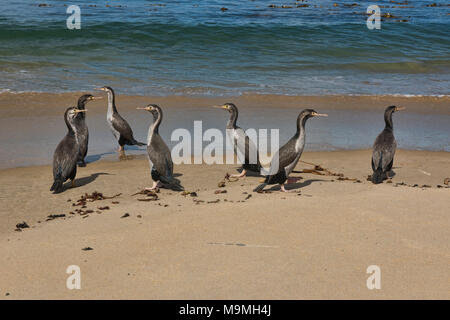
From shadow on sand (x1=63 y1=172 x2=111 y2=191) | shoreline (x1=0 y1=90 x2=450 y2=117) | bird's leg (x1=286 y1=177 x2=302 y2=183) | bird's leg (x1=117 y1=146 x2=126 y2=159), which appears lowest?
shadow on sand (x1=63 y1=172 x2=111 y2=191)

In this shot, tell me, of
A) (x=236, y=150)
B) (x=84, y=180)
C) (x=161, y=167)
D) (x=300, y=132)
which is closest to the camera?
(x=161, y=167)

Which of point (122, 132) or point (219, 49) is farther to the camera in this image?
point (219, 49)

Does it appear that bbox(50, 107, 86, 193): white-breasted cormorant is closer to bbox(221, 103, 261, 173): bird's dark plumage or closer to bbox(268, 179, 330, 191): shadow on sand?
bbox(221, 103, 261, 173): bird's dark plumage

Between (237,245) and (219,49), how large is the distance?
751 inches

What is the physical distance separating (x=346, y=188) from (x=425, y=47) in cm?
1980

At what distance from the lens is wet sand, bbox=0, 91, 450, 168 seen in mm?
12812

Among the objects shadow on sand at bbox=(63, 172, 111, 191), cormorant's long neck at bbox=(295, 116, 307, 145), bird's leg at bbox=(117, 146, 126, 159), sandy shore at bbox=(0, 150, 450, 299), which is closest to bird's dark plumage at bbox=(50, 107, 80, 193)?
shadow on sand at bbox=(63, 172, 111, 191)

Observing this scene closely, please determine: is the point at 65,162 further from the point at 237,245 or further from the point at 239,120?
the point at 239,120

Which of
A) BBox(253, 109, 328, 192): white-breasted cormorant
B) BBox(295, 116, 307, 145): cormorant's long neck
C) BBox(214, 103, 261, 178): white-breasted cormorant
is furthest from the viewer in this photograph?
BBox(214, 103, 261, 178): white-breasted cormorant

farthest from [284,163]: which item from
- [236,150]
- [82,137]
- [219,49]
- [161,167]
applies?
[219,49]

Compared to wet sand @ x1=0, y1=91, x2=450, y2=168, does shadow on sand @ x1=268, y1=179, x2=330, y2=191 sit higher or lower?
lower

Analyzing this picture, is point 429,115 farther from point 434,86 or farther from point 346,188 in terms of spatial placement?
point 346,188

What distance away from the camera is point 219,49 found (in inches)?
967

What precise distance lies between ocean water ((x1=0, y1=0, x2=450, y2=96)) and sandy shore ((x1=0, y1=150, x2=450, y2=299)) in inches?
383
